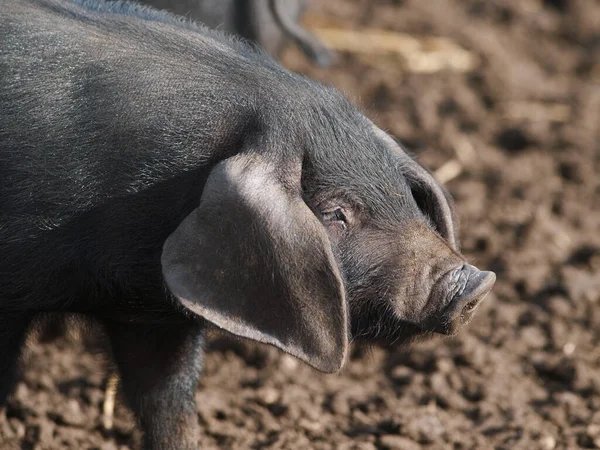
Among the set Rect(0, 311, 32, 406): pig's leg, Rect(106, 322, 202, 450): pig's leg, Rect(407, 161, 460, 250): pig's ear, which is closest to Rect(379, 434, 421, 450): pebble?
Rect(106, 322, 202, 450): pig's leg

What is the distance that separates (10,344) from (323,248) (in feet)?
3.34

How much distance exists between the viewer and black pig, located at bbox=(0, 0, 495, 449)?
10.3 ft

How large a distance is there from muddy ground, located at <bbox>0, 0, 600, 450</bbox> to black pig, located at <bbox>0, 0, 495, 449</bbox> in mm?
548

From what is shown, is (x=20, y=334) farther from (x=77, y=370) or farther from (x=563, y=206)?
(x=563, y=206)

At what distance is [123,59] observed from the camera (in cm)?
341

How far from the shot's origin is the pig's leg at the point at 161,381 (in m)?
3.81

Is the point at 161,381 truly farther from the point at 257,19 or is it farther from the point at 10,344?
the point at 257,19

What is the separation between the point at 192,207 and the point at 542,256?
7.63 feet

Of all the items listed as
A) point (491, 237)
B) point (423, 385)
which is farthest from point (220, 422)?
point (491, 237)

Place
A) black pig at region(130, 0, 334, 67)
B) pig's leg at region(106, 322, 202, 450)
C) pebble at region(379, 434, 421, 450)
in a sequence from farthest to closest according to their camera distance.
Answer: black pig at region(130, 0, 334, 67)
pebble at region(379, 434, 421, 450)
pig's leg at region(106, 322, 202, 450)

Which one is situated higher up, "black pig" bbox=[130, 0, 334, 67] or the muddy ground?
"black pig" bbox=[130, 0, 334, 67]

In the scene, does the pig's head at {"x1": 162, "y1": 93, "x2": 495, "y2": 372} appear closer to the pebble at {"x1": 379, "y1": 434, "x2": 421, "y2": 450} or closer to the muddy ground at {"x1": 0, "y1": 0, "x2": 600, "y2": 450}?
the muddy ground at {"x1": 0, "y1": 0, "x2": 600, "y2": 450}

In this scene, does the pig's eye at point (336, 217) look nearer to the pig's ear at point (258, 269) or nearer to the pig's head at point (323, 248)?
the pig's head at point (323, 248)

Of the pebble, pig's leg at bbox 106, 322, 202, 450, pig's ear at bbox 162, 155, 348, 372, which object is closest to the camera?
pig's ear at bbox 162, 155, 348, 372
